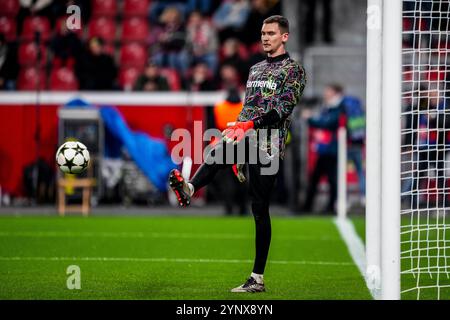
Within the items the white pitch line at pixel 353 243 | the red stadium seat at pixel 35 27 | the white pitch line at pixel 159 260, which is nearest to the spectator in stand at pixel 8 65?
the red stadium seat at pixel 35 27

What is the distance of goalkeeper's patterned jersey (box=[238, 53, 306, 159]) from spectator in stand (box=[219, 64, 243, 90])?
29.2 ft

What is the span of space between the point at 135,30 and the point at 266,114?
48.4 ft

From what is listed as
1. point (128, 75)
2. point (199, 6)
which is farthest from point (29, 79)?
point (199, 6)

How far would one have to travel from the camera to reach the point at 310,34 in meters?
21.9

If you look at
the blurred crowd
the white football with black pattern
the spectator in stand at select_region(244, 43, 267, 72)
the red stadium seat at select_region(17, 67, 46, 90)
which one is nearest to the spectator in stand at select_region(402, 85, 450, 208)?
the white football with black pattern

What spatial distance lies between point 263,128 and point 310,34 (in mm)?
13917

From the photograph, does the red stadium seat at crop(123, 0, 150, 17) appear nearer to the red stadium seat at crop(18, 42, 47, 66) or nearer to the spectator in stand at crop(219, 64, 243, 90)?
the red stadium seat at crop(18, 42, 47, 66)

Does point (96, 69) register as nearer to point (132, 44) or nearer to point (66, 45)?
point (66, 45)

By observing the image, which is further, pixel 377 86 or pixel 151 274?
pixel 151 274

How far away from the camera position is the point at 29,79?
20812 millimetres

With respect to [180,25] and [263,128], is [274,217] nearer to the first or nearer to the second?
[180,25]

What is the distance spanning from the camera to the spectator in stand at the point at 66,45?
65.8 ft

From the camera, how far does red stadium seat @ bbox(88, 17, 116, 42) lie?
22234 mm

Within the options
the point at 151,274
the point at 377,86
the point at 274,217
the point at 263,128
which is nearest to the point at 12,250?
the point at 151,274
